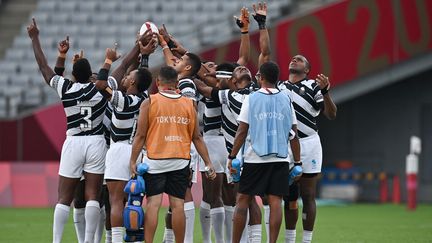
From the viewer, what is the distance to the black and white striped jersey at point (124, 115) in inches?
549

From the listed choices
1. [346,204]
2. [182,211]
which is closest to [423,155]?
[346,204]

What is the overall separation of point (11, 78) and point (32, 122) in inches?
151

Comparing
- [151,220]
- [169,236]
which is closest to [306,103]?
[169,236]

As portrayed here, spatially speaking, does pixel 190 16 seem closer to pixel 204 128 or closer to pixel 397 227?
pixel 397 227

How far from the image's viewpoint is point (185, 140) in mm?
13664

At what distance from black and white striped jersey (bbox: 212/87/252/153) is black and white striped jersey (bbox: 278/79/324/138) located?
0.57m

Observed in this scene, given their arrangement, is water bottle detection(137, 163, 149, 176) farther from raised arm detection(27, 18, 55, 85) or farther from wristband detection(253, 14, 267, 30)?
wristband detection(253, 14, 267, 30)

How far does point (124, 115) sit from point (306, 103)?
2.52 metres

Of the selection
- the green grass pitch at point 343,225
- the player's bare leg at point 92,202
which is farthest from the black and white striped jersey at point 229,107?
the green grass pitch at point 343,225

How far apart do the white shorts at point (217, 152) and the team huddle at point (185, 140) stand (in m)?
0.01

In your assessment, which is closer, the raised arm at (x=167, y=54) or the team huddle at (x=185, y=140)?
the team huddle at (x=185, y=140)

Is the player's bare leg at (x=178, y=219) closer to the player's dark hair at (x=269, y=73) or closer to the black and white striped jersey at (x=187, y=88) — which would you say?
the black and white striped jersey at (x=187, y=88)

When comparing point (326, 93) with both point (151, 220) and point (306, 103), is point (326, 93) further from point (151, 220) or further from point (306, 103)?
point (151, 220)

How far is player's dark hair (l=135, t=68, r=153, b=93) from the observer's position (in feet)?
46.1
